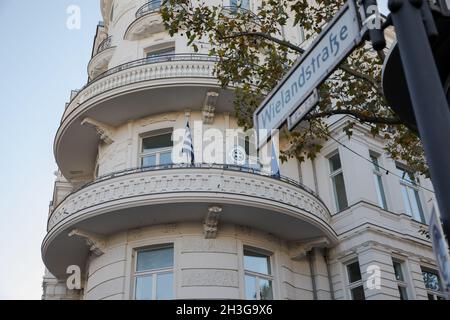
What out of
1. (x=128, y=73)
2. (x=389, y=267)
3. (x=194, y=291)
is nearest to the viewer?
(x=194, y=291)

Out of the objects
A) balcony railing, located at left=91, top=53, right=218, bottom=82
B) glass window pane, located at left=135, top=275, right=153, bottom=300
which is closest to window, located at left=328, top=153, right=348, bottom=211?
balcony railing, located at left=91, top=53, right=218, bottom=82

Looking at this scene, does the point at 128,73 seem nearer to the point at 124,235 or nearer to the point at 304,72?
the point at 124,235

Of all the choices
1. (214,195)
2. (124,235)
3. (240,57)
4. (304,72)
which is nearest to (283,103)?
(304,72)

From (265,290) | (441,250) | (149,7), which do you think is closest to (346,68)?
(441,250)

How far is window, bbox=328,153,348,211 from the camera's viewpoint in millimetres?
16703

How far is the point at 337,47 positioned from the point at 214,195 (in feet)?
31.5

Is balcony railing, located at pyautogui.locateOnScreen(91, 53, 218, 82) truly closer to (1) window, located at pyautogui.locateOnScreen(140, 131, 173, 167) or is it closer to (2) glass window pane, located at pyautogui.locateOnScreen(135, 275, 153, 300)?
(1) window, located at pyautogui.locateOnScreen(140, 131, 173, 167)

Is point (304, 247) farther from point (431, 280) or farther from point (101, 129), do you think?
point (101, 129)

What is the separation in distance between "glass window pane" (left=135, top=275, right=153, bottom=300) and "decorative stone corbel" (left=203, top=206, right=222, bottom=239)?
186 centimetres

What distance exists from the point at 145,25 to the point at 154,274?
29.6 feet

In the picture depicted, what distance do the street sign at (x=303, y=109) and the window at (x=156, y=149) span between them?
1148 cm

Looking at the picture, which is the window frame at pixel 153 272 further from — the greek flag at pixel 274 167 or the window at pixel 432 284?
A: the window at pixel 432 284

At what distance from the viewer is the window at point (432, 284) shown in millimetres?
16078

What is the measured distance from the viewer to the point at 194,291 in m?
12.8
